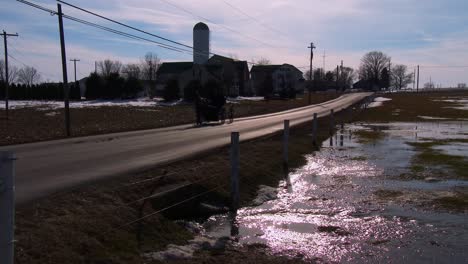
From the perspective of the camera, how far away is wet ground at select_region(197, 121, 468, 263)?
7.76 meters

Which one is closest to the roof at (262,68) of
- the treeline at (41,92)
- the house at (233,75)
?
the house at (233,75)

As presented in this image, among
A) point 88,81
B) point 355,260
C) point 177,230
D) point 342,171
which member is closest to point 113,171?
point 177,230

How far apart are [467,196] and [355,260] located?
18.2 ft

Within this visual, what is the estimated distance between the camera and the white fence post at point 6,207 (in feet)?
12.3

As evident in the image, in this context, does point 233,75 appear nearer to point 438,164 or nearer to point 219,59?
point 219,59

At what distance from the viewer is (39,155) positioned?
47.7 feet

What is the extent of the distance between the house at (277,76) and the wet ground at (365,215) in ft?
333

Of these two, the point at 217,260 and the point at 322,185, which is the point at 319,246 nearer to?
the point at 217,260

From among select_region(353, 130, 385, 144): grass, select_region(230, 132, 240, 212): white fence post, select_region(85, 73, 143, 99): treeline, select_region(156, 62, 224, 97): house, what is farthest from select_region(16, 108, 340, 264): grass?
select_region(156, 62, 224, 97): house

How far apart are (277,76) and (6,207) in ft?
478

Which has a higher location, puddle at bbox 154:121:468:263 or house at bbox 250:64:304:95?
house at bbox 250:64:304:95

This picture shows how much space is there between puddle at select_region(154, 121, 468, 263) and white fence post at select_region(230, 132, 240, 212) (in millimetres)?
Answer: 306

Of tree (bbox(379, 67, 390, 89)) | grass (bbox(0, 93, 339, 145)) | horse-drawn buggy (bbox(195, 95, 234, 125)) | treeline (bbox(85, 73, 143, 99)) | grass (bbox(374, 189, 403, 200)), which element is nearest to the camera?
grass (bbox(374, 189, 403, 200))

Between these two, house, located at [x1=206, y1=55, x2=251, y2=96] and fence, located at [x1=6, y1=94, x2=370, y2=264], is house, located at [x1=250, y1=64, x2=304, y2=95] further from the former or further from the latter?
fence, located at [x1=6, y1=94, x2=370, y2=264]
